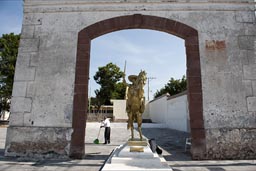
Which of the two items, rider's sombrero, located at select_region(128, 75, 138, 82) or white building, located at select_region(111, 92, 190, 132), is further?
white building, located at select_region(111, 92, 190, 132)

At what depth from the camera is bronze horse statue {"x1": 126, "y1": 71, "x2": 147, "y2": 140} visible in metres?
4.13

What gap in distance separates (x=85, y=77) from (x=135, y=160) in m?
3.13

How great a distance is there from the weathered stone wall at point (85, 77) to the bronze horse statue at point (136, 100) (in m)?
1.96

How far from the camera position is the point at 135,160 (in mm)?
3385

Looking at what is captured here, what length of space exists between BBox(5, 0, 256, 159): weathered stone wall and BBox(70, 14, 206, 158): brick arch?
130 mm

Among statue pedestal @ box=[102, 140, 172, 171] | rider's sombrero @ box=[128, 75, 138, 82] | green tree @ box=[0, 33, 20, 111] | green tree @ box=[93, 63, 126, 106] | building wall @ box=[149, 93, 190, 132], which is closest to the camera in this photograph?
statue pedestal @ box=[102, 140, 172, 171]

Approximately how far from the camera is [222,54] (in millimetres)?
5742

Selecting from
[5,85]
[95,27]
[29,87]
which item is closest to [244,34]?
[95,27]

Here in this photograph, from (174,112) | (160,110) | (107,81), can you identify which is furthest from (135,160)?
(107,81)

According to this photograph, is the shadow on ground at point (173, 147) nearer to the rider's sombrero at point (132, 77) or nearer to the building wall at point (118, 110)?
the rider's sombrero at point (132, 77)

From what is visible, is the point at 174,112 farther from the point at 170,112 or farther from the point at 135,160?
the point at 135,160

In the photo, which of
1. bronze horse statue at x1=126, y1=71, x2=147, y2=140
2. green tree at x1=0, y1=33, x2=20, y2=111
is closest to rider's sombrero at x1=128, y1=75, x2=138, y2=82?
bronze horse statue at x1=126, y1=71, x2=147, y2=140

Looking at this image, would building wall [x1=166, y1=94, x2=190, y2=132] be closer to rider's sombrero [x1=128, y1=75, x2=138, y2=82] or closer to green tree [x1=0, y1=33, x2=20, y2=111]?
rider's sombrero [x1=128, y1=75, x2=138, y2=82]

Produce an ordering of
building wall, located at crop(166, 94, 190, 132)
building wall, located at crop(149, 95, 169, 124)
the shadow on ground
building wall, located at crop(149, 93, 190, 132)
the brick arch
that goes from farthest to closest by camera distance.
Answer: building wall, located at crop(149, 95, 169, 124), building wall, located at crop(149, 93, 190, 132), building wall, located at crop(166, 94, 190, 132), the shadow on ground, the brick arch
